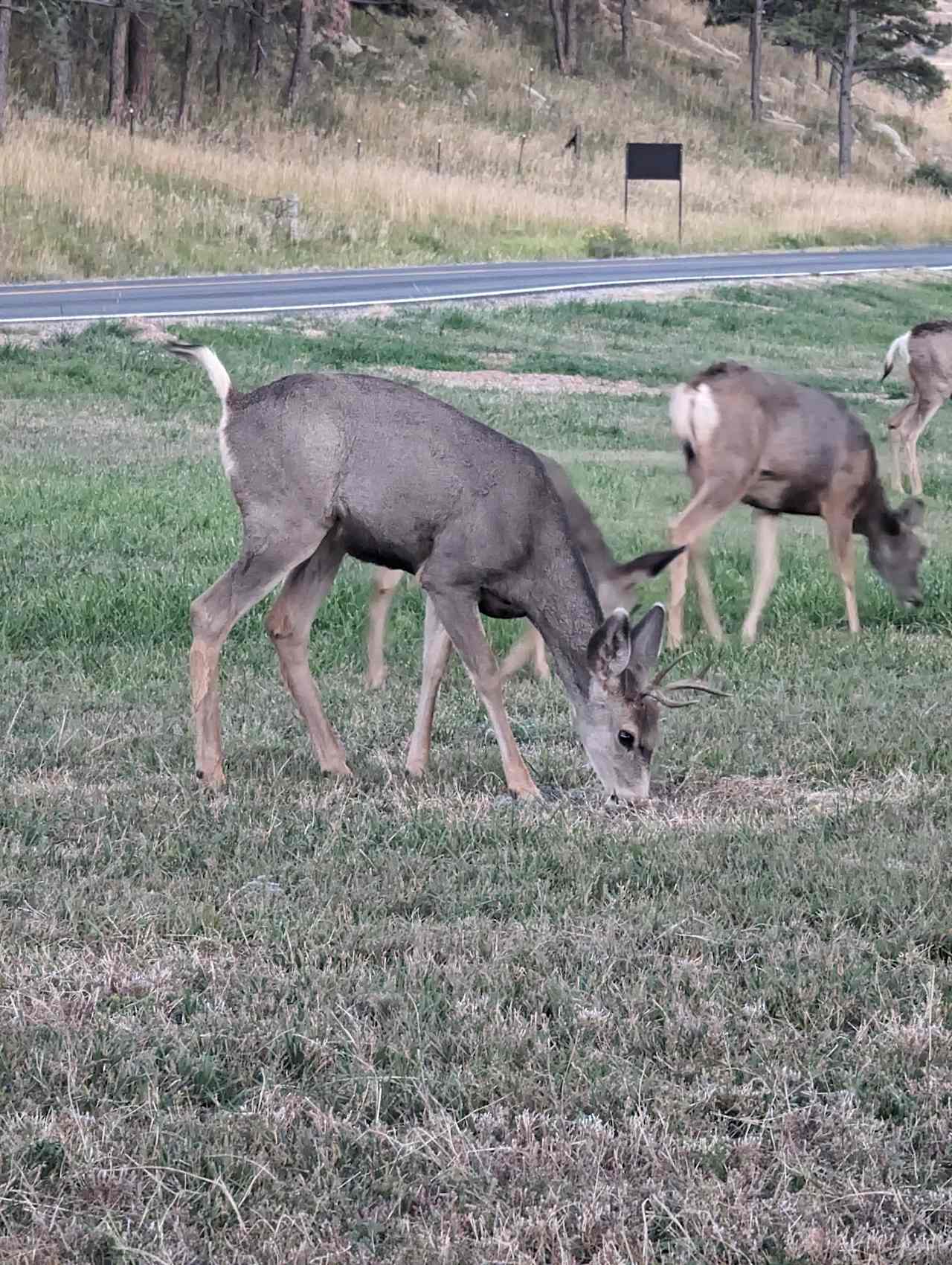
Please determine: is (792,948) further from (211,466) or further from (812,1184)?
(211,466)

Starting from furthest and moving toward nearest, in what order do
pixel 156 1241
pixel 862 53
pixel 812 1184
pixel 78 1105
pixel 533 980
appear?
pixel 862 53
pixel 533 980
pixel 78 1105
pixel 812 1184
pixel 156 1241

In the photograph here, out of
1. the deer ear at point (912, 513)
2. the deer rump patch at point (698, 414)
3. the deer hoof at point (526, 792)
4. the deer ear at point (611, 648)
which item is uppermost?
the deer rump patch at point (698, 414)

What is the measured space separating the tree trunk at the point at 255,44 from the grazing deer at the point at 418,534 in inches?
1822

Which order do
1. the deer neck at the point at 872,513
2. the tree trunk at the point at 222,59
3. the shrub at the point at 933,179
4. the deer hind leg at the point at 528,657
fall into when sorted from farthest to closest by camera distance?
the shrub at the point at 933,179, the tree trunk at the point at 222,59, the deer neck at the point at 872,513, the deer hind leg at the point at 528,657

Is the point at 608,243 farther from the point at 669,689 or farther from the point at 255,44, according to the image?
the point at 669,689

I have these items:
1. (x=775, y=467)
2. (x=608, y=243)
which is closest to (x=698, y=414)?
(x=775, y=467)

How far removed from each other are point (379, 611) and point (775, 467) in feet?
8.52

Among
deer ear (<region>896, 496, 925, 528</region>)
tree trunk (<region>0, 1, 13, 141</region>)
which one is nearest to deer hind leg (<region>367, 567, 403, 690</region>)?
deer ear (<region>896, 496, 925, 528</region>)

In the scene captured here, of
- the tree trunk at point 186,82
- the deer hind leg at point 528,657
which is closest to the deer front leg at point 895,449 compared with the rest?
the deer hind leg at point 528,657

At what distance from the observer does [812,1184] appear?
3.65 meters

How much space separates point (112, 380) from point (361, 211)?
55.1ft

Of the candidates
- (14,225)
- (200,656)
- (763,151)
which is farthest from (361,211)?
(763,151)

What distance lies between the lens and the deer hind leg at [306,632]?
6.82 metres

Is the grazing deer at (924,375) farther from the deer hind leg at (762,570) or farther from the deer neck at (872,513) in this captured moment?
the deer hind leg at (762,570)
